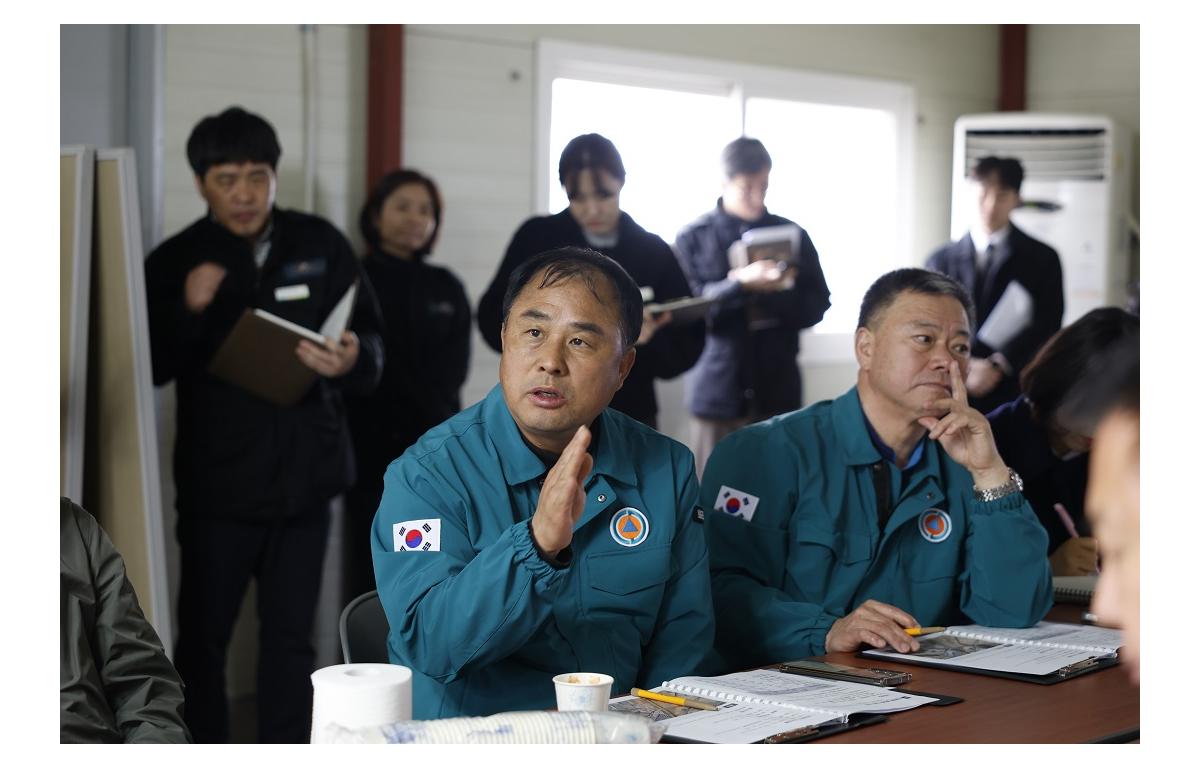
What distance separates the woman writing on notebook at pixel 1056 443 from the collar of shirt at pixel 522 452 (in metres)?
1.01

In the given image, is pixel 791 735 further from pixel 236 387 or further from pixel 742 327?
pixel 742 327

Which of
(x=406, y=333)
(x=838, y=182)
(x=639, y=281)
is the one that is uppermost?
(x=838, y=182)

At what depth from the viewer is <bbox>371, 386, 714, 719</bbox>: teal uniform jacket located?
1.58 metres

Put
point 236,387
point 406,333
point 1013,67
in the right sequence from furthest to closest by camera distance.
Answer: point 1013,67
point 406,333
point 236,387

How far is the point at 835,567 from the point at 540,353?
0.74 meters

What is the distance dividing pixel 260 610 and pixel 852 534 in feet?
5.66

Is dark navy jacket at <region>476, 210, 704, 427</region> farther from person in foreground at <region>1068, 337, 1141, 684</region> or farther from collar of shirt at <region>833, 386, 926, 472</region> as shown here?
person in foreground at <region>1068, 337, 1141, 684</region>

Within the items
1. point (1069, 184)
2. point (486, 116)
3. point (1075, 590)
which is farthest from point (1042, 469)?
point (1069, 184)

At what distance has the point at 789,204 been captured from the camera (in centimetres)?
489

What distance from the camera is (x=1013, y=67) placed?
5.46 m

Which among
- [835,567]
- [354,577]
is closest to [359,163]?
[354,577]

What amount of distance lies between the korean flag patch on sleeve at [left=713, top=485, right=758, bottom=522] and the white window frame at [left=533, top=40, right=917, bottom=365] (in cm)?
247

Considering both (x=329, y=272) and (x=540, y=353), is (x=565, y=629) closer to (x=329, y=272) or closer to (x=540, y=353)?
(x=540, y=353)

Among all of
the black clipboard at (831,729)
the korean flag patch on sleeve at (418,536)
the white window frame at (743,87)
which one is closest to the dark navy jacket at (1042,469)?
the black clipboard at (831,729)
